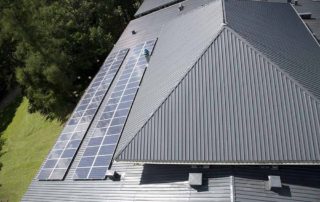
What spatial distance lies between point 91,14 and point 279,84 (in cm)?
3994

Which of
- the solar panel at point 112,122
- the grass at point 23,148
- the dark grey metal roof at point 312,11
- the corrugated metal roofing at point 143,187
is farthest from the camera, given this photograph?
the grass at point 23,148

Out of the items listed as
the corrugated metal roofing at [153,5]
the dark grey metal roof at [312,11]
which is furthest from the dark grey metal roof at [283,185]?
the corrugated metal roofing at [153,5]

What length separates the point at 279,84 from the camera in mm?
19844

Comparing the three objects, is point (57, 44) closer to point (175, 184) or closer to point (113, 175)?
point (113, 175)

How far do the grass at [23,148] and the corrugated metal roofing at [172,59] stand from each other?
64.3ft

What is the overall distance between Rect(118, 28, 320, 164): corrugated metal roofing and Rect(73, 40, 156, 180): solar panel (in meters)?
3.95

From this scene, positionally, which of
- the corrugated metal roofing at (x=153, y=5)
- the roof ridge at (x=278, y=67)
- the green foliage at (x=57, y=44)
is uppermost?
the corrugated metal roofing at (x=153, y=5)

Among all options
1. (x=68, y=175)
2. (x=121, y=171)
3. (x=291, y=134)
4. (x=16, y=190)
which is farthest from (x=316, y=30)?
(x=16, y=190)

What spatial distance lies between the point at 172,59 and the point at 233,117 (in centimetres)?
894

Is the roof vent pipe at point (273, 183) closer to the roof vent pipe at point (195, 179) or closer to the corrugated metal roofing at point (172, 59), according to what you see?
the roof vent pipe at point (195, 179)

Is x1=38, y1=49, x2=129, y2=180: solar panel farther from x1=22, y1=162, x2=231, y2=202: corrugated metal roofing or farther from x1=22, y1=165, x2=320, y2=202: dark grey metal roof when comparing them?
x1=22, y1=165, x2=320, y2=202: dark grey metal roof

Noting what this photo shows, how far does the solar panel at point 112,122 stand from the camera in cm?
2366

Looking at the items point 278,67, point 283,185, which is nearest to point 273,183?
point 283,185

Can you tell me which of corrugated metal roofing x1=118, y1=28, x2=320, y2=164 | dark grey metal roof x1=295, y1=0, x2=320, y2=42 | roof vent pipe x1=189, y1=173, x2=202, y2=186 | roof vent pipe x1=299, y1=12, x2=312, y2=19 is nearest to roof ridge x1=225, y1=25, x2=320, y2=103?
corrugated metal roofing x1=118, y1=28, x2=320, y2=164
